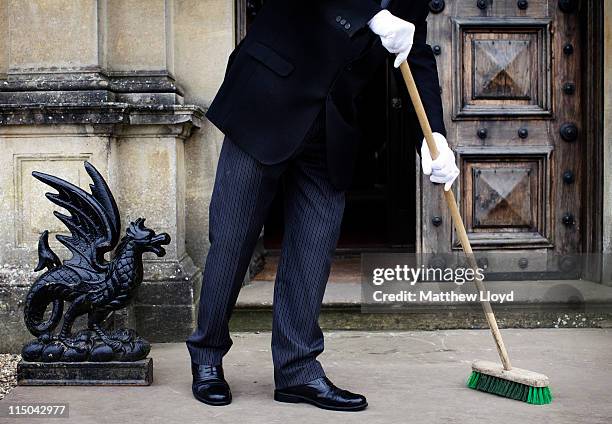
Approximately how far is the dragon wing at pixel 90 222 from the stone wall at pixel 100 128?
75 cm

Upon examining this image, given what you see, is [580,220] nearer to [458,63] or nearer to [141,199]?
[458,63]

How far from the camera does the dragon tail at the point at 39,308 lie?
12.2 ft

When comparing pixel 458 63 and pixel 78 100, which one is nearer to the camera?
pixel 78 100

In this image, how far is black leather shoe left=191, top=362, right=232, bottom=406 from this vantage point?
3.37 metres

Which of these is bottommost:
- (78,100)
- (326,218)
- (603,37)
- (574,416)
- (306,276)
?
(574,416)

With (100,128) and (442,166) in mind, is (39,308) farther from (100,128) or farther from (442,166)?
(442,166)

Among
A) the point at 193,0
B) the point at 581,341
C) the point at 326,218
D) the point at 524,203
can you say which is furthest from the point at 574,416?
the point at 193,0

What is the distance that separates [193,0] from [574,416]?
2.96 m

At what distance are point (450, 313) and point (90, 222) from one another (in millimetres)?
2046

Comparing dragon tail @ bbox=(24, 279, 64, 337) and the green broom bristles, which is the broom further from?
dragon tail @ bbox=(24, 279, 64, 337)

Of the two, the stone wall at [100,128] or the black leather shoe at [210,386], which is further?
the stone wall at [100,128]

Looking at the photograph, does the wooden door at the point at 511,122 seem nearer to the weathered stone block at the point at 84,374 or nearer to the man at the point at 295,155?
the man at the point at 295,155

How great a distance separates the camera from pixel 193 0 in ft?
16.1

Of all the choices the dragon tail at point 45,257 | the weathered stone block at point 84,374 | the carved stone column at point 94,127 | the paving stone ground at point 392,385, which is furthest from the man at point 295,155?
the carved stone column at point 94,127
